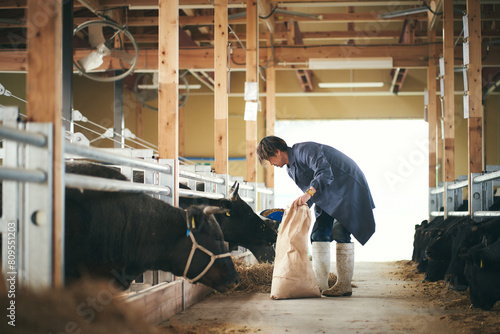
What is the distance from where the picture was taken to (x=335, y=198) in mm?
5020

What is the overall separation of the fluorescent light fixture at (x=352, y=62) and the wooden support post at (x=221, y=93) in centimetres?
359

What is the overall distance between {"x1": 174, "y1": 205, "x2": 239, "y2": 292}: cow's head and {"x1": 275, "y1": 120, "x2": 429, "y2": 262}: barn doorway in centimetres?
1360

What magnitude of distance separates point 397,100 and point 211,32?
6.96 metres

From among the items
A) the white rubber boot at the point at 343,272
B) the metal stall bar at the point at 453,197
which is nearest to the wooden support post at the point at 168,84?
the white rubber boot at the point at 343,272

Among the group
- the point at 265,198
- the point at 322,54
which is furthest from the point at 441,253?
the point at 322,54

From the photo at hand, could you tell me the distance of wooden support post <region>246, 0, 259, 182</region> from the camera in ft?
26.5

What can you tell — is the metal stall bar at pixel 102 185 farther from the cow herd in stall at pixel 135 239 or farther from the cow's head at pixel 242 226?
the cow's head at pixel 242 226

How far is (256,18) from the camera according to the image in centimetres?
830

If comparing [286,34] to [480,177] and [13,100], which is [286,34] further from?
[13,100]

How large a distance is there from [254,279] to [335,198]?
1.14 metres

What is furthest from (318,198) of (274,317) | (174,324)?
(174,324)

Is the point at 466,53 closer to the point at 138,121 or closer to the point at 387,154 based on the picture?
the point at 387,154

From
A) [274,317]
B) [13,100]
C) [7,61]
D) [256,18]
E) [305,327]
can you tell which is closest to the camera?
[305,327]

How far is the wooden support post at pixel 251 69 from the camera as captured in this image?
26.5 feet
